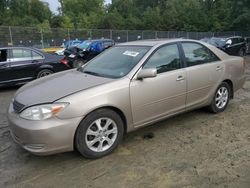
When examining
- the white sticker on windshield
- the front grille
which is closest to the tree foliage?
the white sticker on windshield

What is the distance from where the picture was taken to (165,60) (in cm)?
479

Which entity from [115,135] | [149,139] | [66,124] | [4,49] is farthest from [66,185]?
[4,49]

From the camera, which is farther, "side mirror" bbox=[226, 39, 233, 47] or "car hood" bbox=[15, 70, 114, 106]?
"side mirror" bbox=[226, 39, 233, 47]

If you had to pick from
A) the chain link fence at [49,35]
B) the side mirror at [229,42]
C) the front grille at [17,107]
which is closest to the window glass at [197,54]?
the front grille at [17,107]

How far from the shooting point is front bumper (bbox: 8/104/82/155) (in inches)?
141

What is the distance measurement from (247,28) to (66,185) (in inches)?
1520

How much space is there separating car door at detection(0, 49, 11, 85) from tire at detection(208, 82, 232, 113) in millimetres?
5796

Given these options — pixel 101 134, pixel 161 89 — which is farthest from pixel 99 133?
pixel 161 89

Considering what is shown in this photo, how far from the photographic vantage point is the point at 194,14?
53.3 m

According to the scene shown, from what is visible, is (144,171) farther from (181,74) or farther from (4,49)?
(4,49)

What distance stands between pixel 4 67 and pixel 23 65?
543mm

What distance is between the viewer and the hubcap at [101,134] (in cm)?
392

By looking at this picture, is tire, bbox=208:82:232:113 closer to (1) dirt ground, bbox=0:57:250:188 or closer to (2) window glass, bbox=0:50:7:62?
(1) dirt ground, bbox=0:57:250:188

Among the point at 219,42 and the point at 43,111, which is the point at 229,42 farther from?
the point at 43,111
